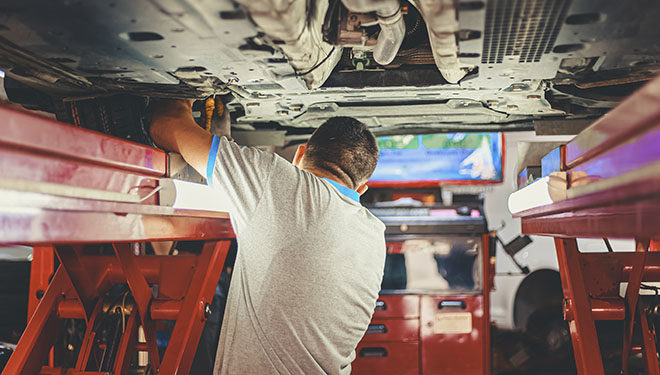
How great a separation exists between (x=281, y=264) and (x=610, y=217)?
Result: 91 cm

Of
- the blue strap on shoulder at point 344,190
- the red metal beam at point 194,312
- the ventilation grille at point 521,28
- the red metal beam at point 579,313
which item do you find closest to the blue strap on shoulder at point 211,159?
the blue strap on shoulder at point 344,190

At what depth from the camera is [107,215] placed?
1.09m

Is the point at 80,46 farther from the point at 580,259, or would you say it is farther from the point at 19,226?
the point at 580,259

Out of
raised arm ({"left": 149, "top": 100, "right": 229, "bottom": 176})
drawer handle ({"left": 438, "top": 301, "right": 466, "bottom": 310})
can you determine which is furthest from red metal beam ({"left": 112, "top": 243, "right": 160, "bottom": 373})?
drawer handle ({"left": 438, "top": 301, "right": 466, "bottom": 310})

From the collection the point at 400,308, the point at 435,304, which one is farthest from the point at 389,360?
the point at 435,304

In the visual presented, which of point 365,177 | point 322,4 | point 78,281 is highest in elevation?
point 322,4

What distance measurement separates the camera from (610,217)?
92 centimetres

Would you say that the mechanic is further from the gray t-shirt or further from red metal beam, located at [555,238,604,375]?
red metal beam, located at [555,238,604,375]

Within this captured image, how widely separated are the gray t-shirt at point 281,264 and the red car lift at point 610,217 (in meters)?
0.65

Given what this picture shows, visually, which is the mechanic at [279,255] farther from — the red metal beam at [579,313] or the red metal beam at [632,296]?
the red metal beam at [632,296]

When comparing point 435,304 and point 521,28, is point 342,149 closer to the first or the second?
point 521,28

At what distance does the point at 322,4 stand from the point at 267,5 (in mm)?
262

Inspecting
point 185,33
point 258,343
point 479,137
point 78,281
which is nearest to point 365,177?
point 258,343

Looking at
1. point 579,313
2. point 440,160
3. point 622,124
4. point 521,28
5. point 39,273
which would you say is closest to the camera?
point 622,124
